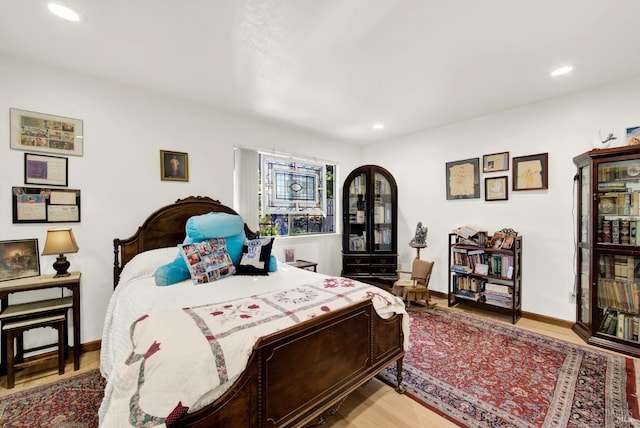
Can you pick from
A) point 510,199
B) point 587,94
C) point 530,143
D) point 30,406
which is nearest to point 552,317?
point 510,199

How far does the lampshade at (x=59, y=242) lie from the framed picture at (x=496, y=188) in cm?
461

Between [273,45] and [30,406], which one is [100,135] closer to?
[273,45]

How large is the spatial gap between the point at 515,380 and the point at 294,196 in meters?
3.35

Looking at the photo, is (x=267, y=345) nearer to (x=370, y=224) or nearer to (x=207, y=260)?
(x=207, y=260)

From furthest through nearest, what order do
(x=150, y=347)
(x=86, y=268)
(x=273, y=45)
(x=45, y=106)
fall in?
1. (x=86, y=268)
2. (x=45, y=106)
3. (x=273, y=45)
4. (x=150, y=347)

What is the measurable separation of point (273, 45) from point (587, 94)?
11.0 ft

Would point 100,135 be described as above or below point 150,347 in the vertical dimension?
above

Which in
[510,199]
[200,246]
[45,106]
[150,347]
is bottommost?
[150,347]

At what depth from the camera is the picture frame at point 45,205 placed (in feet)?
7.73

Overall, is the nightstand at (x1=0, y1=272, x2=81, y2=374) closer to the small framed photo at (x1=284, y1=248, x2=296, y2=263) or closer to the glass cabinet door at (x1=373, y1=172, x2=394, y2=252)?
the small framed photo at (x1=284, y1=248, x2=296, y2=263)

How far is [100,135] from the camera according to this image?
106 inches

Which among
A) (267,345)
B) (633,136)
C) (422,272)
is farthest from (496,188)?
(267,345)

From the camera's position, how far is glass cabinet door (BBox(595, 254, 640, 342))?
2609 millimetres

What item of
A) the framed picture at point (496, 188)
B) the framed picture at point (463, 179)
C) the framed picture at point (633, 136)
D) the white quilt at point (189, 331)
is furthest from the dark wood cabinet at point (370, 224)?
the framed picture at point (633, 136)
